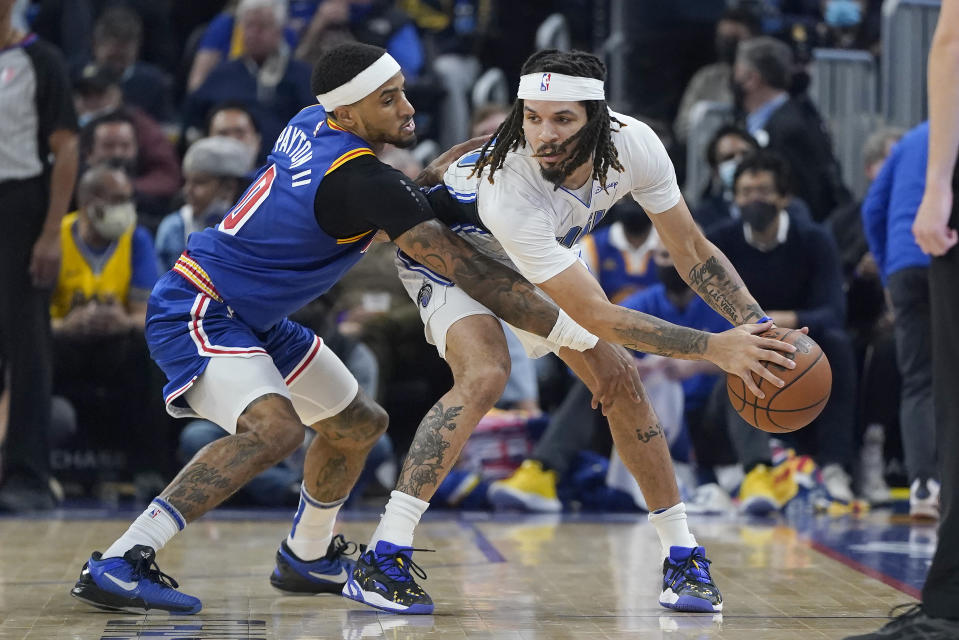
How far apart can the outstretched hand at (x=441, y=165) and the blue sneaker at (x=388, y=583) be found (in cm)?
127

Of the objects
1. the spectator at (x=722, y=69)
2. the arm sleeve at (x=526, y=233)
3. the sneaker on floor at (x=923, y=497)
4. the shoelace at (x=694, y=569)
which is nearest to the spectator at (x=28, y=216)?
the arm sleeve at (x=526, y=233)

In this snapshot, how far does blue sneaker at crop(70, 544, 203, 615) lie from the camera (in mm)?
4270

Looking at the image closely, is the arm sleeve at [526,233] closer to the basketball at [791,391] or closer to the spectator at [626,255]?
the basketball at [791,391]

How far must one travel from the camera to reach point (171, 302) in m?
4.64

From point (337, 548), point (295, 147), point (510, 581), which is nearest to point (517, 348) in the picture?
point (510, 581)

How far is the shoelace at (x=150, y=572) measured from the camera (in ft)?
14.1

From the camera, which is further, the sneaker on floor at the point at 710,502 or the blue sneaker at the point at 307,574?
the sneaker on floor at the point at 710,502

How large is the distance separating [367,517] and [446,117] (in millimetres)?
4702

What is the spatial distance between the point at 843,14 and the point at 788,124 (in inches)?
97.5

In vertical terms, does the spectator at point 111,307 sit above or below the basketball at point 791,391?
below

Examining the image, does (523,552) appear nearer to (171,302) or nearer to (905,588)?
(905,588)

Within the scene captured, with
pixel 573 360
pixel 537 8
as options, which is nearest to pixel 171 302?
pixel 573 360

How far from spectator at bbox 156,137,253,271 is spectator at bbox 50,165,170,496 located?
9.2 inches

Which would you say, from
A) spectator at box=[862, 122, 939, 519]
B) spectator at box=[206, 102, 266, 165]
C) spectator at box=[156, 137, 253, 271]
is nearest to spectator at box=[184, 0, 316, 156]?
spectator at box=[206, 102, 266, 165]
